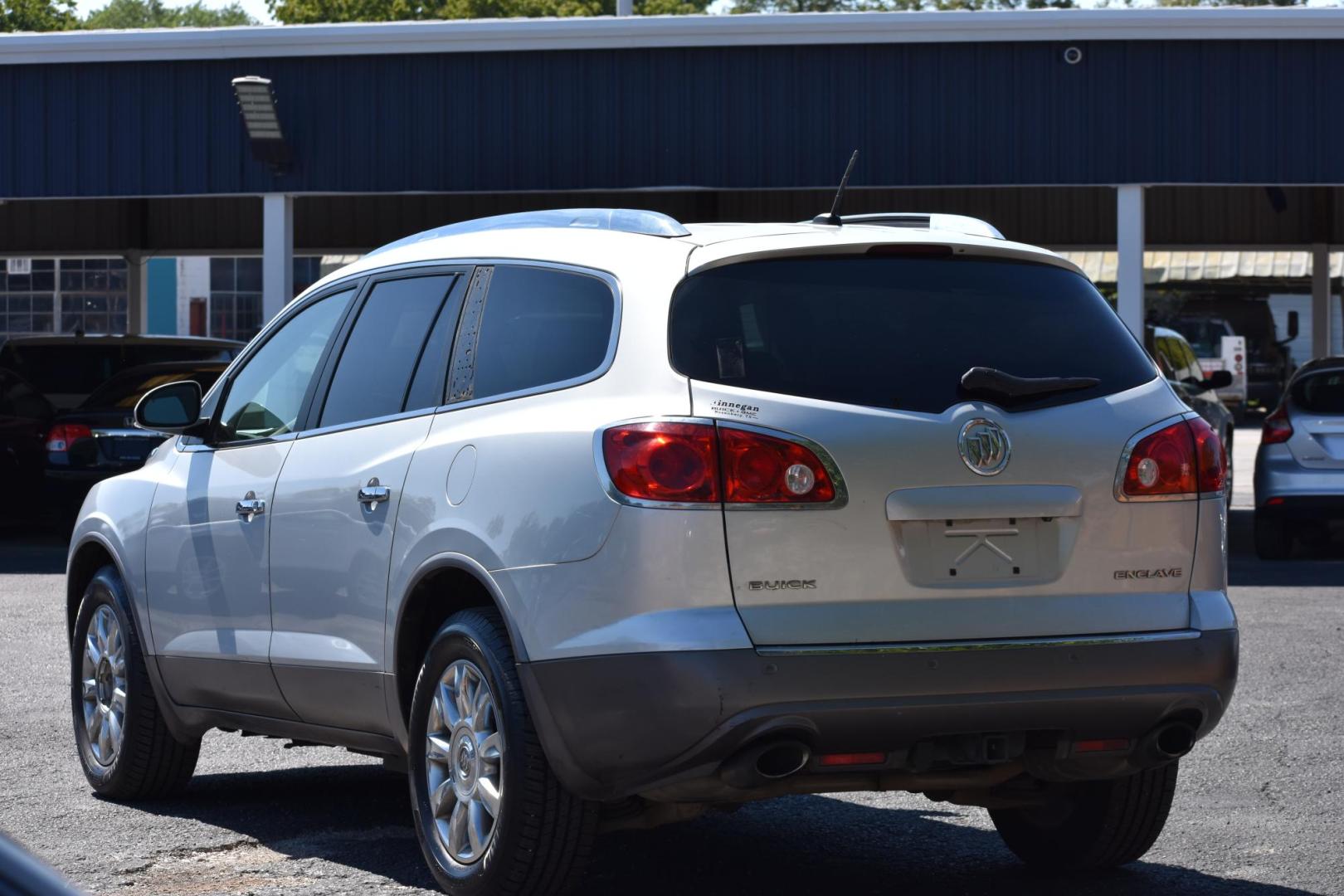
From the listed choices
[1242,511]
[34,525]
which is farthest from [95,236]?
[1242,511]

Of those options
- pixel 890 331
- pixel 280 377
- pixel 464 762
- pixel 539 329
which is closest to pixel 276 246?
pixel 280 377

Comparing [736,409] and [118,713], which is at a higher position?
[736,409]

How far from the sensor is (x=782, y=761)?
15.5 ft

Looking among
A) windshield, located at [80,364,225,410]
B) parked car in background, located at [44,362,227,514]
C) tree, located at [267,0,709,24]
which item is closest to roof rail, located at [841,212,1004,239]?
parked car in background, located at [44,362,227,514]

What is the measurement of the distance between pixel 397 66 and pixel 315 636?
46.5ft

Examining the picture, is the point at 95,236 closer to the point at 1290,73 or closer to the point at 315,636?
the point at 1290,73

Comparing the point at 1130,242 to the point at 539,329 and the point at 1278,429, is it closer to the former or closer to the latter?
the point at 1278,429

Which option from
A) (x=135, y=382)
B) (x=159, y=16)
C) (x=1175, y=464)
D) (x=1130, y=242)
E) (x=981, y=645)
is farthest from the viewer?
(x=159, y=16)

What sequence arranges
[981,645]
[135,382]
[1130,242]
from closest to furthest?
[981,645]
[135,382]
[1130,242]

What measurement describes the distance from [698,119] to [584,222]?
44.7 feet

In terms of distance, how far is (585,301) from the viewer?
207 inches

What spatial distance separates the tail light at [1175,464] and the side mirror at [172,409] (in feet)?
10.6

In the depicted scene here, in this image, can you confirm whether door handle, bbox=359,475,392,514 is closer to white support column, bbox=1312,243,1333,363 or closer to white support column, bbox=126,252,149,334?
white support column, bbox=126,252,149,334

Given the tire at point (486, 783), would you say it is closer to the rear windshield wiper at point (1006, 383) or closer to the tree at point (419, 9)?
the rear windshield wiper at point (1006, 383)
